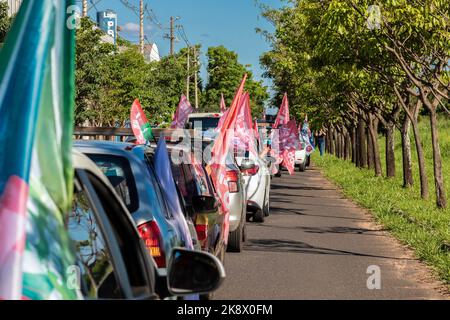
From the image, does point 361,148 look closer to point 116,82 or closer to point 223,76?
point 116,82

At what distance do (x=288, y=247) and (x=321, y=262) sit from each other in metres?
1.68

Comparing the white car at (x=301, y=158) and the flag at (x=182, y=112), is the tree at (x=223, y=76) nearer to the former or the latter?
the white car at (x=301, y=158)

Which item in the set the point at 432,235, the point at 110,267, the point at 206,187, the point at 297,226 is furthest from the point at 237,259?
the point at 110,267

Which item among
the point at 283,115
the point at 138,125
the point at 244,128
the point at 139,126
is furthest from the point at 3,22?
the point at 139,126

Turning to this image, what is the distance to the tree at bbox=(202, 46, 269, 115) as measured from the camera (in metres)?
141

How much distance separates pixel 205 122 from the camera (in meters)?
22.3

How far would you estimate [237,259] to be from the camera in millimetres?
12344

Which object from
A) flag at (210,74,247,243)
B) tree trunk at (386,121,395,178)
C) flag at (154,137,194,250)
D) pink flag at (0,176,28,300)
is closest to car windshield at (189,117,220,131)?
flag at (210,74,247,243)

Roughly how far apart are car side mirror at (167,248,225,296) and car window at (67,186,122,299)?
0.77 feet

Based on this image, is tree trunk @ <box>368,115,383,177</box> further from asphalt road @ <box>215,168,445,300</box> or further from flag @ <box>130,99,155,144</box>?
flag @ <box>130,99,155,144</box>

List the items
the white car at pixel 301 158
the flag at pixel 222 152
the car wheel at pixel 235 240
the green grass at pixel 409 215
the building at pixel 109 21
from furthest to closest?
the building at pixel 109 21 < the white car at pixel 301 158 < the car wheel at pixel 235 240 < the green grass at pixel 409 215 < the flag at pixel 222 152

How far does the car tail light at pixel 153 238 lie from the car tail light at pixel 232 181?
719 cm

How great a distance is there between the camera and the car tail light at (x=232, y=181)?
43.7ft

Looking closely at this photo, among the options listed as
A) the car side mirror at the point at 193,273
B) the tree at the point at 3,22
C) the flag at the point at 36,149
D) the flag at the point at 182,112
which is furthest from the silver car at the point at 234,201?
the tree at the point at 3,22
